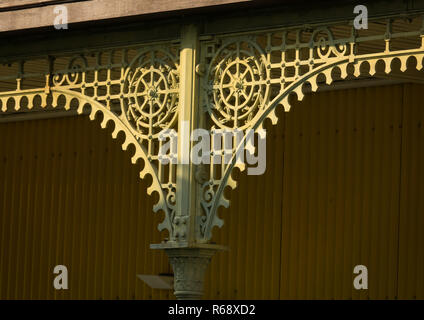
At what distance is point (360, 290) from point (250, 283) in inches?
56.9

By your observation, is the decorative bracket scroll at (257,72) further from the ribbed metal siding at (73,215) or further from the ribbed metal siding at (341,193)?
the ribbed metal siding at (73,215)

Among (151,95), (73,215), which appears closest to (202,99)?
(151,95)

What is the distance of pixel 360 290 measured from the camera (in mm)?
11547

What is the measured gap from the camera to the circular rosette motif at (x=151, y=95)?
914 centimetres

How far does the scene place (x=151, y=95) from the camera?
9234mm

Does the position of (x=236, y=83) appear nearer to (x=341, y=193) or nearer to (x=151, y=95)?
(x=151, y=95)

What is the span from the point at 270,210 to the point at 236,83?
3.80 metres

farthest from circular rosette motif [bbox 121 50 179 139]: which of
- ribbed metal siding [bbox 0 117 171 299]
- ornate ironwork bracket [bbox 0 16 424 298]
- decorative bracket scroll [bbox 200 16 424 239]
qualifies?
ribbed metal siding [bbox 0 117 171 299]

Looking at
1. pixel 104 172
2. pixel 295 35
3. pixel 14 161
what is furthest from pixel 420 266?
pixel 14 161

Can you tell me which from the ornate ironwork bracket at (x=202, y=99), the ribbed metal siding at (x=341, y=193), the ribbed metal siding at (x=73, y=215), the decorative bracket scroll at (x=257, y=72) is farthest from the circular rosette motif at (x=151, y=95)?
the ribbed metal siding at (x=73, y=215)

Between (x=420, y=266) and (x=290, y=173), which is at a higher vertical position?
(x=290, y=173)

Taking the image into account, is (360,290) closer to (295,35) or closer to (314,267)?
(314,267)

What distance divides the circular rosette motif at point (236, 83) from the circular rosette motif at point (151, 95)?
347mm

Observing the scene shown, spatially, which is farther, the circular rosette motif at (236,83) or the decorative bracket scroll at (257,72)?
the circular rosette motif at (236,83)
